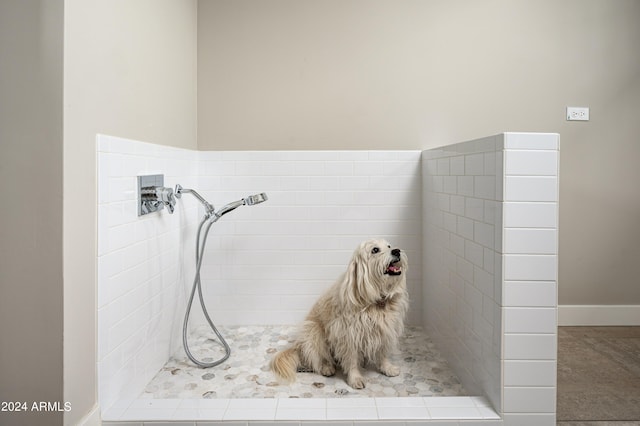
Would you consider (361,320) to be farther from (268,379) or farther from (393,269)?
(268,379)

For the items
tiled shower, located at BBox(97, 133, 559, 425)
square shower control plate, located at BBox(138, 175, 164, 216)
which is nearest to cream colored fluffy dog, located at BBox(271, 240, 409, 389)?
tiled shower, located at BBox(97, 133, 559, 425)

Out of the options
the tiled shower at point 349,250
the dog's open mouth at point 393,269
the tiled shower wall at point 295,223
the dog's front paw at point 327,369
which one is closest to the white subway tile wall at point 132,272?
the tiled shower at point 349,250

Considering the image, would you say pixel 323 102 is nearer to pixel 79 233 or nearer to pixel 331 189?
pixel 331 189

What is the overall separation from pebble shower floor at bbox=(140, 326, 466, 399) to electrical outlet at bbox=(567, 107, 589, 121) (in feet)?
5.75

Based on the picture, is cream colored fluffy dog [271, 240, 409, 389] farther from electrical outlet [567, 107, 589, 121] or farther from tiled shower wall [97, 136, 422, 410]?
electrical outlet [567, 107, 589, 121]

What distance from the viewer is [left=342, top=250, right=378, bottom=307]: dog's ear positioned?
1901mm

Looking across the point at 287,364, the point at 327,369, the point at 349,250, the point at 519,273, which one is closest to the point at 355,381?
the point at 327,369

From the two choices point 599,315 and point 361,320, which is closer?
point 361,320

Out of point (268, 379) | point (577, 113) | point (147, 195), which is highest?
point (577, 113)

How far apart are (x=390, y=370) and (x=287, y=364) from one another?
47cm

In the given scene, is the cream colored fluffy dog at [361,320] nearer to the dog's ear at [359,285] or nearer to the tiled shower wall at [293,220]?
the dog's ear at [359,285]

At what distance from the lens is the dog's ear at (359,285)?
190 cm

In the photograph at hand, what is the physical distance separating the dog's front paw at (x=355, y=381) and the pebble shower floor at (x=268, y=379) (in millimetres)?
22

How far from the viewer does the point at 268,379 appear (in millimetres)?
1967
